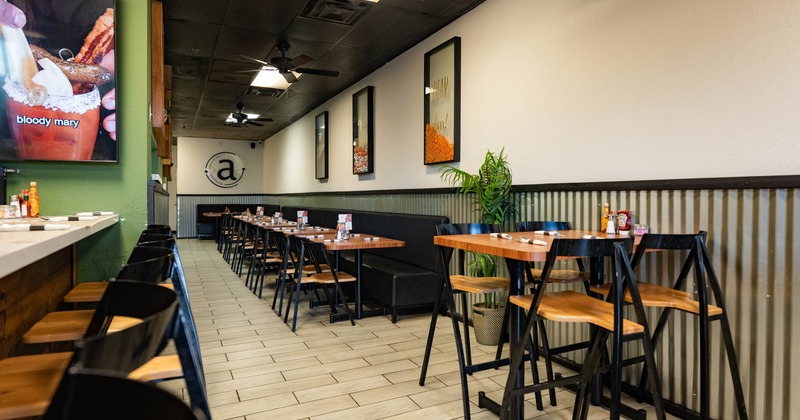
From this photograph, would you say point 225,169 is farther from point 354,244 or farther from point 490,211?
point 490,211

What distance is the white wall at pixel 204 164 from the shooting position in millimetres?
13352

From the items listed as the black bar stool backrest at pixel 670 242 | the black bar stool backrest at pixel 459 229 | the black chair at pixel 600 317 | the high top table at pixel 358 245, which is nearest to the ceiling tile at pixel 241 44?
the high top table at pixel 358 245

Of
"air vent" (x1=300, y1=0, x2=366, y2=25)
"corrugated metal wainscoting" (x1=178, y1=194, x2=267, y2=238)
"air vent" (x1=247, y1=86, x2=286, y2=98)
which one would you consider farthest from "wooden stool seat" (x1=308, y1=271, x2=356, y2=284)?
"corrugated metal wainscoting" (x1=178, y1=194, x2=267, y2=238)

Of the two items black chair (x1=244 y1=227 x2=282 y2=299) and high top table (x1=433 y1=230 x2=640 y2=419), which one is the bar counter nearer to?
high top table (x1=433 y1=230 x2=640 y2=419)

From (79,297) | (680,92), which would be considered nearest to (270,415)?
(79,297)

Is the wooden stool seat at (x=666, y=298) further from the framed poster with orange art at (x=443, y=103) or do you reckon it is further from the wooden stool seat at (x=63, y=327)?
the framed poster with orange art at (x=443, y=103)

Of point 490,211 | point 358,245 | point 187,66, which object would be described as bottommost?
point 358,245

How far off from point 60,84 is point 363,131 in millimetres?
4249

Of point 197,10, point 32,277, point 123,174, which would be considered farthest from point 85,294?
point 197,10

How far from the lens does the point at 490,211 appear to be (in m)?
3.77

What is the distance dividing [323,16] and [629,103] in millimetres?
3052

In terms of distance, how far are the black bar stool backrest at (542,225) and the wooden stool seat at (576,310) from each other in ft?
2.83

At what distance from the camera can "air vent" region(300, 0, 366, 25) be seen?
14.0 ft

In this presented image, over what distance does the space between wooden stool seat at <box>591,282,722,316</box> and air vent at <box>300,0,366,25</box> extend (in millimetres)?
3333
